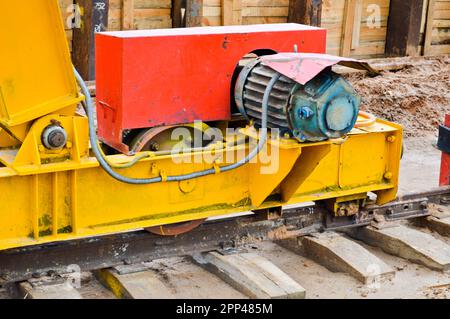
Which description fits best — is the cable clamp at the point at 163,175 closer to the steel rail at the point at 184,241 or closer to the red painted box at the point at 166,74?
the red painted box at the point at 166,74

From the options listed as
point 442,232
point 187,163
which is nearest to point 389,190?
point 442,232

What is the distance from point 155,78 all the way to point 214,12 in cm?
505

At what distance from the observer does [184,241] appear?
18.7 feet

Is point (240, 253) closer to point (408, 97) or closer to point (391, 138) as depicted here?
point (391, 138)

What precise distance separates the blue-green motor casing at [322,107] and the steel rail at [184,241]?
92cm

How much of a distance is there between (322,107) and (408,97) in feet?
18.1

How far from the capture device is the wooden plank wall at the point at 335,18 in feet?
31.8

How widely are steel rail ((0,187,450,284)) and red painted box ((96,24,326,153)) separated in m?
0.67

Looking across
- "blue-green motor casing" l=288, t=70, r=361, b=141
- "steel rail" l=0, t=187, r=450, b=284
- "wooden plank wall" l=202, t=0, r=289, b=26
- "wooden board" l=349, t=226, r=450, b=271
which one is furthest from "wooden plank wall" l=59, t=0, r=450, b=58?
"blue-green motor casing" l=288, t=70, r=361, b=141

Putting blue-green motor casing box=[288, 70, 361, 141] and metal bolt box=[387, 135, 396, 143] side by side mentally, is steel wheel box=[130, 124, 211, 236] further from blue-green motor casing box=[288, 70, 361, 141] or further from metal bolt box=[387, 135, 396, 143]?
metal bolt box=[387, 135, 396, 143]

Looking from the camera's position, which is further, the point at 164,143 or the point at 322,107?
the point at 164,143

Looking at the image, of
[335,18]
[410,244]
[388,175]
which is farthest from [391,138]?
[335,18]

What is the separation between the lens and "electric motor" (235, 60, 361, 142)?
5207mm

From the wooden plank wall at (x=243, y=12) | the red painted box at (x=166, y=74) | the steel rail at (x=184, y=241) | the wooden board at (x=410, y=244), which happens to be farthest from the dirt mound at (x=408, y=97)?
the red painted box at (x=166, y=74)
